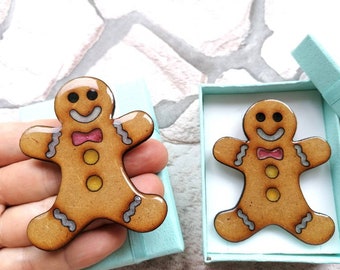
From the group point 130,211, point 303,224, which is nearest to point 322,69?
point 303,224

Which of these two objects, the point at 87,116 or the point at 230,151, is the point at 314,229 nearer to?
the point at 230,151

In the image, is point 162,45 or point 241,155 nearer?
point 241,155

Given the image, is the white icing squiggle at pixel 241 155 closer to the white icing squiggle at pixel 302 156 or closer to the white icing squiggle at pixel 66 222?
the white icing squiggle at pixel 302 156

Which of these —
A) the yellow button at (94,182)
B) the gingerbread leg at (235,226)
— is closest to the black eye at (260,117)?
Result: the gingerbread leg at (235,226)

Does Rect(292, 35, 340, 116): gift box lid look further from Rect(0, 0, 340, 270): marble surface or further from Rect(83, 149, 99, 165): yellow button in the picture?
Rect(83, 149, 99, 165): yellow button

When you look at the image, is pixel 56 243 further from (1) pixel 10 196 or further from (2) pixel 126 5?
(2) pixel 126 5

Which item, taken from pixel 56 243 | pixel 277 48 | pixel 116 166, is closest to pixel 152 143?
pixel 116 166
